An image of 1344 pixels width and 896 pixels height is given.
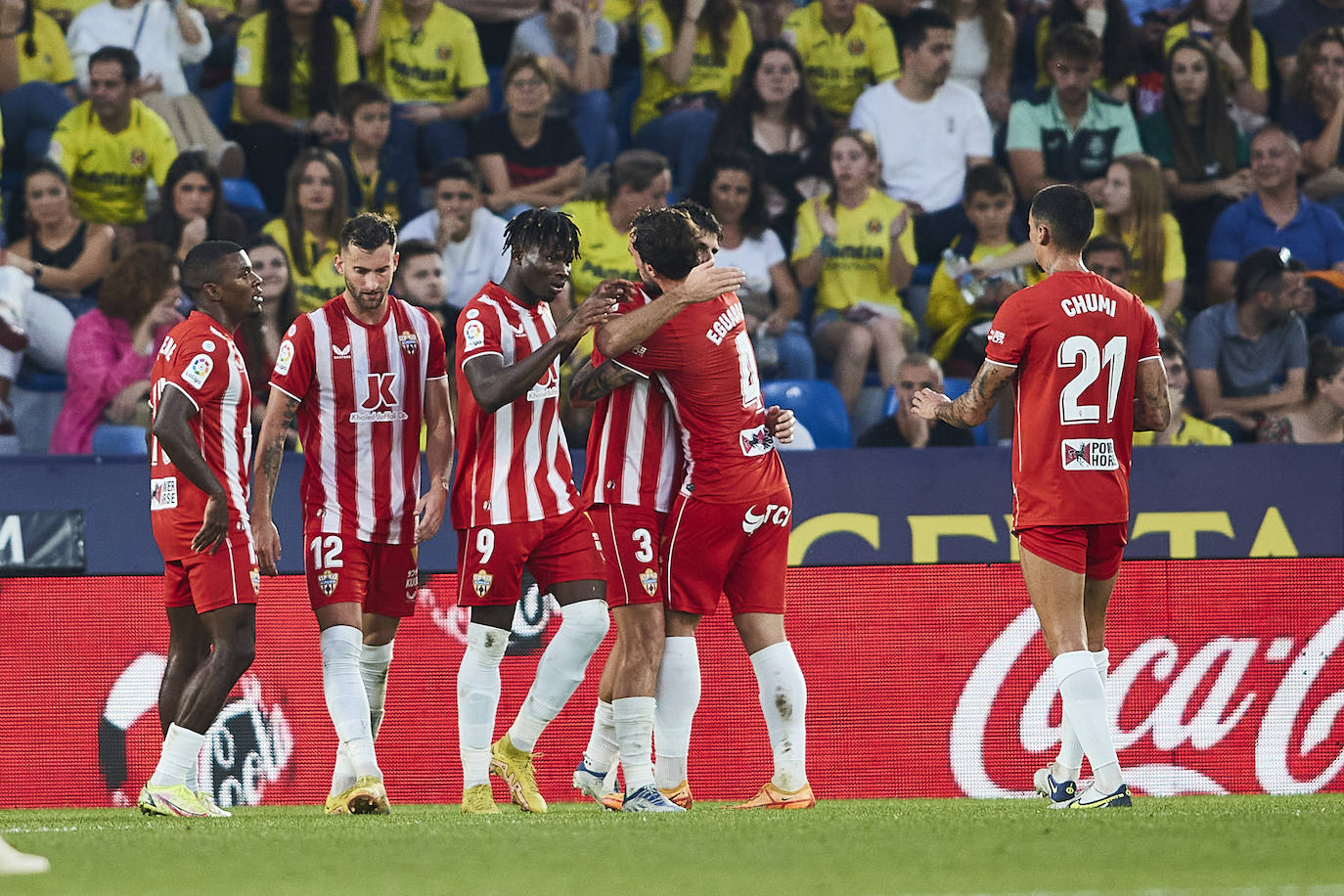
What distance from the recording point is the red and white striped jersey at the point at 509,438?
5977mm

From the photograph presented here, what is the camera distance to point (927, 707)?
7.57m

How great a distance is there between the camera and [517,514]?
5.96 m

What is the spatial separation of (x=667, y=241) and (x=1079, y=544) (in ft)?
5.89

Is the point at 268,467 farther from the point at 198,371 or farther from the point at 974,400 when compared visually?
the point at 974,400

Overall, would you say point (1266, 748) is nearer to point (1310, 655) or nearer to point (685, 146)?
point (1310, 655)

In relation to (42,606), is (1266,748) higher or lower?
lower

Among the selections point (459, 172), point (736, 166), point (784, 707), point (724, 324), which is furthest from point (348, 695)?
point (736, 166)

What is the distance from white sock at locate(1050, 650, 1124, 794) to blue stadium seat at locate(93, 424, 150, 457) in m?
5.65

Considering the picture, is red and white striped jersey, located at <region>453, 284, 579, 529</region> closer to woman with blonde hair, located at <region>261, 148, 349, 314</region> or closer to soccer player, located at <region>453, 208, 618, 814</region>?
soccer player, located at <region>453, 208, 618, 814</region>

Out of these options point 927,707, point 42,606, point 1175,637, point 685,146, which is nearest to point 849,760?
point 927,707

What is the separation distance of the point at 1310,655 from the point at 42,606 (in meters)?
5.64

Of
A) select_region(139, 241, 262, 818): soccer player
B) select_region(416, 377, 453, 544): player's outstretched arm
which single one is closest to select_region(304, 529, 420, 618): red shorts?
select_region(416, 377, 453, 544): player's outstretched arm

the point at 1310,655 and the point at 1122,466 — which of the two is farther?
the point at 1310,655

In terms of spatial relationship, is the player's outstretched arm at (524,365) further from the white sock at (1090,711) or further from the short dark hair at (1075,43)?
the short dark hair at (1075,43)
